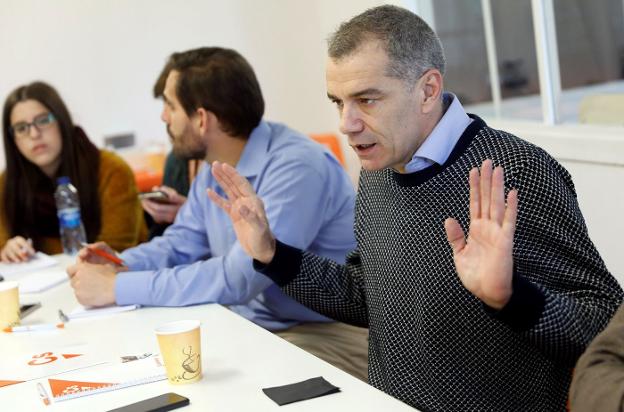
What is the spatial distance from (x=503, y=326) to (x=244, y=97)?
127cm

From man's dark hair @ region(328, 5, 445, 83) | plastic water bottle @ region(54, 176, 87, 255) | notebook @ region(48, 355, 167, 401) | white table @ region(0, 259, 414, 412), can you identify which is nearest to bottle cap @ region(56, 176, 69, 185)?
plastic water bottle @ region(54, 176, 87, 255)

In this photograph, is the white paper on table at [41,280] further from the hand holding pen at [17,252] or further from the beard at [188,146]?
the beard at [188,146]

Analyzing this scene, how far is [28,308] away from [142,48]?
3431mm

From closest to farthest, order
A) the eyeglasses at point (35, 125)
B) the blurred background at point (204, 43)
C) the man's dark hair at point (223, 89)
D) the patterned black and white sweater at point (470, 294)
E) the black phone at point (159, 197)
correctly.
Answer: the patterned black and white sweater at point (470, 294) → the man's dark hair at point (223, 89) → the black phone at point (159, 197) → the eyeglasses at point (35, 125) → the blurred background at point (204, 43)

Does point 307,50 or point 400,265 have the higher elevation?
point 307,50

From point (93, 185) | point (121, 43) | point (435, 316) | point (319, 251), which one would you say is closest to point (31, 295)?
point (319, 251)

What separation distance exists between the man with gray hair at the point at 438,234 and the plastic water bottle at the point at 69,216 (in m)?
1.71

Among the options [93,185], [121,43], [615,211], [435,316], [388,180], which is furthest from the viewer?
[121,43]

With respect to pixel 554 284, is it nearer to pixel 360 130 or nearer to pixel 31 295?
pixel 360 130

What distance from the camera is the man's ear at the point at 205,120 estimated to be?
271 centimetres

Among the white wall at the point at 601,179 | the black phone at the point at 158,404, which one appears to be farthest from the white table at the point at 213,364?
the white wall at the point at 601,179

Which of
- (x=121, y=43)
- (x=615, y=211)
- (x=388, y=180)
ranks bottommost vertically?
(x=615, y=211)

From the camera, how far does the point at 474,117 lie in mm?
1867

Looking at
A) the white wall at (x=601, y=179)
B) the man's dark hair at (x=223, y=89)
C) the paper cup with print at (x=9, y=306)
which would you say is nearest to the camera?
the paper cup with print at (x=9, y=306)
